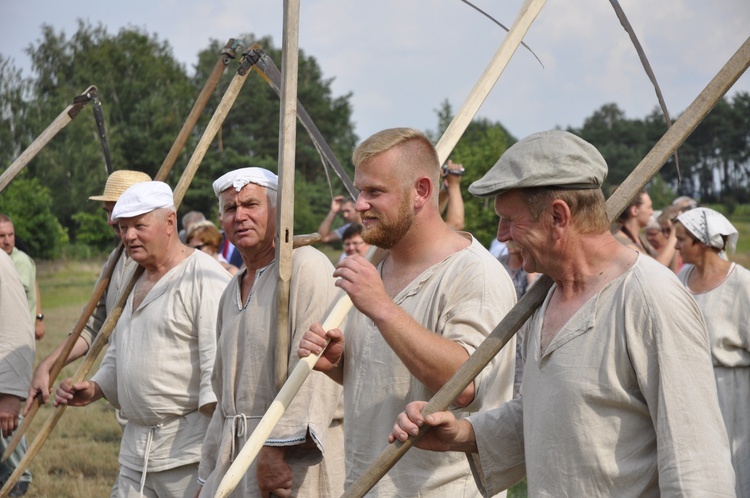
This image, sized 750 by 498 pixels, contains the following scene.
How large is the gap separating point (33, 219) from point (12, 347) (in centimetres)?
3641

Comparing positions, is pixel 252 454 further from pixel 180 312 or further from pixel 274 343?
pixel 180 312

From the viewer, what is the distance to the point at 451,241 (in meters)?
3.45

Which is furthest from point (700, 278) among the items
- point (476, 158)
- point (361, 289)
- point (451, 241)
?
point (476, 158)

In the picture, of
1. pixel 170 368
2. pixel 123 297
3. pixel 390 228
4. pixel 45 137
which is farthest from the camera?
pixel 45 137

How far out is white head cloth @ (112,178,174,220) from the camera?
16.5 ft

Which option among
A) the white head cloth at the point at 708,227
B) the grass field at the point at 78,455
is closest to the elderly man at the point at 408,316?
the white head cloth at the point at 708,227

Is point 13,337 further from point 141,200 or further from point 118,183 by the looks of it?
point 141,200

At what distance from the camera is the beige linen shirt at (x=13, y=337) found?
639 cm

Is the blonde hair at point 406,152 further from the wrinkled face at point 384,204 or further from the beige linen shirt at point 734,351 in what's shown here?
the beige linen shirt at point 734,351

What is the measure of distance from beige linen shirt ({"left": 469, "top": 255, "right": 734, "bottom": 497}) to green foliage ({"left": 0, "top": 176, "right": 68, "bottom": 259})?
40.4 m

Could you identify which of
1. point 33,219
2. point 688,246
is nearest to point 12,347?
point 688,246

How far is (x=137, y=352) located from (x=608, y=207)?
3051 millimetres

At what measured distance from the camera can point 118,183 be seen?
5973 millimetres

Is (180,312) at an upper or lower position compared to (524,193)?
lower
